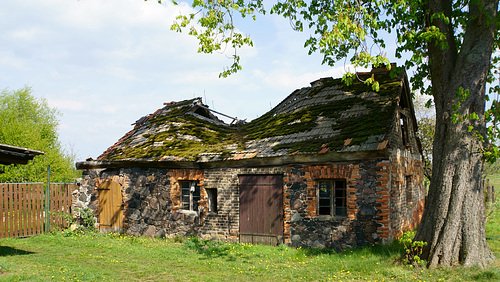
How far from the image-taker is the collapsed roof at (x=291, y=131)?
33.9ft

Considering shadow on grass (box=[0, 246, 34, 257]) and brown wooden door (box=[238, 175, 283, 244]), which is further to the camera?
brown wooden door (box=[238, 175, 283, 244])

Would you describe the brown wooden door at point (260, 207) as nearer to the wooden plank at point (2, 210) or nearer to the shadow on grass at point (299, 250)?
the shadow on grass at point (299, 250)

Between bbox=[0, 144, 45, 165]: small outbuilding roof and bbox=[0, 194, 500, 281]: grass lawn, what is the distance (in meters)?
2.31

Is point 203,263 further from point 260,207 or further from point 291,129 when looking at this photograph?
point 291,129

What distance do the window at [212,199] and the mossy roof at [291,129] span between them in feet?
3.73

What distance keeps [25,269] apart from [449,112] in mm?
9661

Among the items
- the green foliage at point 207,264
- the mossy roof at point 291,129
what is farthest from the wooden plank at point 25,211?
the mossy roof at point 291,129

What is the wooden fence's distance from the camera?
1303 centimetres

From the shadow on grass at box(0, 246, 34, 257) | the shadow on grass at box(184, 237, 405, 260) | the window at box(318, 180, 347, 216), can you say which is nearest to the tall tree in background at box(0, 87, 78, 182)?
the shadow on grass at box(0, 246, 34, 257)

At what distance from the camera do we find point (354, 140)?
9.98m

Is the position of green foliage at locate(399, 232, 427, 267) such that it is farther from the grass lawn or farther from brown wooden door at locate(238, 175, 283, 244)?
brown wooden door at locate(238, 175, 283, 244)

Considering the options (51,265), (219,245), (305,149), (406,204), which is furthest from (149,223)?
(406,204)

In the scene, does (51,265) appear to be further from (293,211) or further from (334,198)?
(334,198)

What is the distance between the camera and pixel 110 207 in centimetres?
1409
